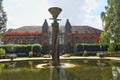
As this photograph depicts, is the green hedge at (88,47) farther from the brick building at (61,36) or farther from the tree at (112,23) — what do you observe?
the tree at (112,23)

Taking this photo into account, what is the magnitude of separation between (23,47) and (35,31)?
1972 cm

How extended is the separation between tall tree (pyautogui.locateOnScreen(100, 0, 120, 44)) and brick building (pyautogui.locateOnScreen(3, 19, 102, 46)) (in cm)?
3576

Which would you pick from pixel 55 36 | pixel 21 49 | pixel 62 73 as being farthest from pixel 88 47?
pixel 62 73

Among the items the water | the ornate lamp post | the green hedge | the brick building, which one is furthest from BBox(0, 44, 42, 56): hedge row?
the water

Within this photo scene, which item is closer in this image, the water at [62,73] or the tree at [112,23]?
the water at [62,73]

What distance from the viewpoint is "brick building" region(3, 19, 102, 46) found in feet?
254

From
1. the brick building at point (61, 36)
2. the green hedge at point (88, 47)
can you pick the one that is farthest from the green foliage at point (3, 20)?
the brick building at point (61, 36)

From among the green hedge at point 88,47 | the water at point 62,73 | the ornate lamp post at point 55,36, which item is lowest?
the water at point 62,73

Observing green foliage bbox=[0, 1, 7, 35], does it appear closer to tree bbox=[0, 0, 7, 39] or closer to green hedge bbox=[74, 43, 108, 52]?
tree bbox=[0, 0, 7, 39]

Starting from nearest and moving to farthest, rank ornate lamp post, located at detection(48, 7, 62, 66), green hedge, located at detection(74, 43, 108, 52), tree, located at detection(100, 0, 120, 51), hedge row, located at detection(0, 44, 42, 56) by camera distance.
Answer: ornate lamp post, located at detection(48, 7, 62, 66) < tree, located at detection(100, 0, 120, 51) < hedge row, located at detection(0, 44, 42, 56) < green hedge, located at detection(74, 43, 108, 52)

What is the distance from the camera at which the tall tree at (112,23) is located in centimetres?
4012

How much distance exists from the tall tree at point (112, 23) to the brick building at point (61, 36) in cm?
3576

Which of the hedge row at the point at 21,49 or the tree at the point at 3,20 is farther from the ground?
the tree at the point at 3,20

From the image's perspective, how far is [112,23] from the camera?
135 ft
